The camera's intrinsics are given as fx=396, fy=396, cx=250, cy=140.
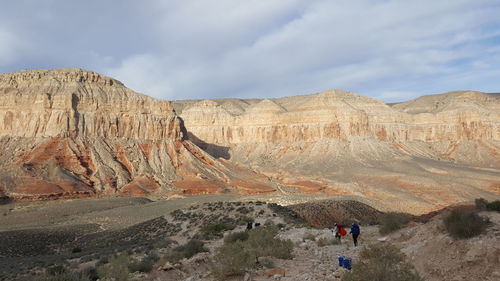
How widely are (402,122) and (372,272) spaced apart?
101 m

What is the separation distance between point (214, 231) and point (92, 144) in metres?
46.3

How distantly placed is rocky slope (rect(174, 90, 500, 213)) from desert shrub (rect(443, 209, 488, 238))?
44788mm

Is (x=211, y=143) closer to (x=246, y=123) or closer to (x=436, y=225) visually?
(x=246, y=123)

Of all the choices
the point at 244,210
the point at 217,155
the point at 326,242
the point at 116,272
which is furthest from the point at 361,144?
the point at 116,272

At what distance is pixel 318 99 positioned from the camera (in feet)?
332

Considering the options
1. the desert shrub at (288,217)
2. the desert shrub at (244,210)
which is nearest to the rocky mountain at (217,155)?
the desert shrub at (288,217)

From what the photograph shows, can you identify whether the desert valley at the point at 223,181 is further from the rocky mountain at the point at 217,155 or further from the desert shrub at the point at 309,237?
the rocky mountain at the point at 217,155

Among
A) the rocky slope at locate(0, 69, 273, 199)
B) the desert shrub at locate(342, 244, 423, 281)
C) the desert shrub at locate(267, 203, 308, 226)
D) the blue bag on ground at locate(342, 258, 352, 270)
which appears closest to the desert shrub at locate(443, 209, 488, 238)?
the desert shrub at locate(342, 244, 423, 281)

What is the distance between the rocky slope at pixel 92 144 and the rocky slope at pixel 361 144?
15.5 meters

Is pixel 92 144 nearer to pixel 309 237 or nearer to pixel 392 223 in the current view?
pixel 309 237

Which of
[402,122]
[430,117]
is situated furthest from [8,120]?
[430,117]

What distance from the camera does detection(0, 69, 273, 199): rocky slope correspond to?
5438cm

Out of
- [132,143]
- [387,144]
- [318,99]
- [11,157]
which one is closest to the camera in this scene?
[11,157]

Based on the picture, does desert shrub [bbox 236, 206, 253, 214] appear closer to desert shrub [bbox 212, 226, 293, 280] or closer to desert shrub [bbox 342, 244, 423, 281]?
desert shrub [bbox 212, 226, 293, 280]
